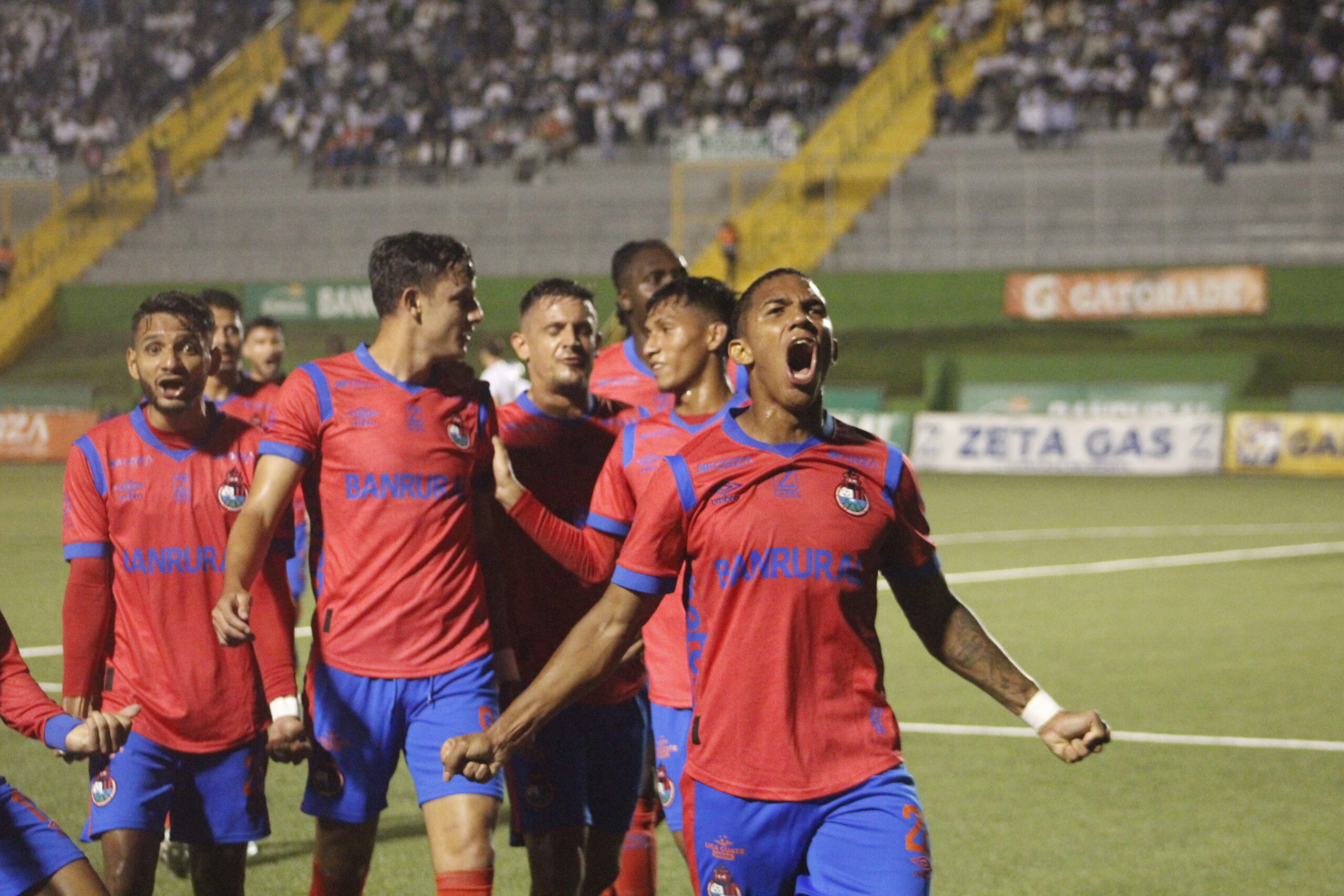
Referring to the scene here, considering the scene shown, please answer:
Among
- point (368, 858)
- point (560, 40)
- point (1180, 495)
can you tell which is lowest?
point (1180, 495)

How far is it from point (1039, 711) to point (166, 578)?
9.02 feet

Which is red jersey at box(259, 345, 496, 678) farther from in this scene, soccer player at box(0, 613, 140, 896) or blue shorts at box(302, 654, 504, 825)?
soccer player at box(0, 613, 140, 896)

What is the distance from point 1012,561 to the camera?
1664cm

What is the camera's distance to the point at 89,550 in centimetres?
529

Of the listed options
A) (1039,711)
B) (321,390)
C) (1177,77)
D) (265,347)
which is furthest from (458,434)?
(1177,77)

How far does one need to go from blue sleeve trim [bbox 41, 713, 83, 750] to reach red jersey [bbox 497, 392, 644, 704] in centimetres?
175

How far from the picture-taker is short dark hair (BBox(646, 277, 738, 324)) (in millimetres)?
5699

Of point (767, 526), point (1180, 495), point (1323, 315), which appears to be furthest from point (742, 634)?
point (1323, 315)

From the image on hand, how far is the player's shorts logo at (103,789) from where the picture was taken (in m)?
5.10

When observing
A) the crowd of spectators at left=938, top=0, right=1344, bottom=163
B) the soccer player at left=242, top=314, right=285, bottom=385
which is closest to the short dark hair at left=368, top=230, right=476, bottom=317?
the soccer player at left=242, top=314, right=285, bottom=385

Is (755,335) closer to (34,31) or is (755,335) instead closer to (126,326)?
(126,326)

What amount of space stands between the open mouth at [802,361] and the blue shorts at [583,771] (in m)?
1.79

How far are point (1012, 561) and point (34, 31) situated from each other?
34936mm

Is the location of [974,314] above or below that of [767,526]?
below
